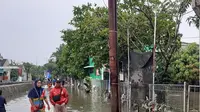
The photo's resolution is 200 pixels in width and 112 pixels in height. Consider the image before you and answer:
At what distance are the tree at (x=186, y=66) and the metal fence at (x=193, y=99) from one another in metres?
8.65

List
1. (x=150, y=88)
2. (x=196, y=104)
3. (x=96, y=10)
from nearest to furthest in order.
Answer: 1. (x=196, y=104)
2. (x=150, y=88)
3. (x=96, y=10)

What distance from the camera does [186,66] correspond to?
20719 millimetres

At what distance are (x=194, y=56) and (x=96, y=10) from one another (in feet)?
23.9

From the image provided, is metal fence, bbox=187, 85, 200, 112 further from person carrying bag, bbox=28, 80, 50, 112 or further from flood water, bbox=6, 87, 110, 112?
flood water, bbox=6, 87, 110, 112

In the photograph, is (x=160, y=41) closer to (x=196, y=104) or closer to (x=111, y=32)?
(x=196, y=104)

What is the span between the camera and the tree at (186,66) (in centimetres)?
2050

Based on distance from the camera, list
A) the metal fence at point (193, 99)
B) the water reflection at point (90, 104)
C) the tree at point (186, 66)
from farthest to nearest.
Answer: the tree at point (186, 66) < the water reflection at point (90, 104) < the metal fence at point (193, 99)

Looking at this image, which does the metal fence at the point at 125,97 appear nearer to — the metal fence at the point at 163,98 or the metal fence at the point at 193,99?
the metal fence at the point at 163,98

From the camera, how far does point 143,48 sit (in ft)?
66.6

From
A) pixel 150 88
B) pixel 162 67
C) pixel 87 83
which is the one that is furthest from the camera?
pixel 87 83

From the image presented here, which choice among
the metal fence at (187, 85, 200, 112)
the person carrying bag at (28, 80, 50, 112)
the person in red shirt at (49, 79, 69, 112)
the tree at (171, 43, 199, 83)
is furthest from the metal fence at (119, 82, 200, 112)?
the person carrying bag at (28, 80, 50, 112)

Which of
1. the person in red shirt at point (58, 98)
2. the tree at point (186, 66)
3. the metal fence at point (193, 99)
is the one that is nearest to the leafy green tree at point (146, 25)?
the tree at point (186, 66)

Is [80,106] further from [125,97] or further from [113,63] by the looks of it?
[113,63]

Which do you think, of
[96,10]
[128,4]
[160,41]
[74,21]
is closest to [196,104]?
[160,41]
